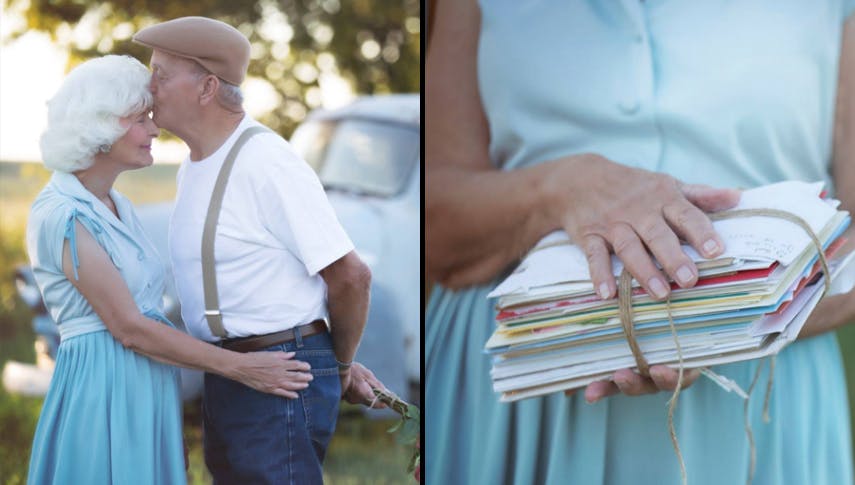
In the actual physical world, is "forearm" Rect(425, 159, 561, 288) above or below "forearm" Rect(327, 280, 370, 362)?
above

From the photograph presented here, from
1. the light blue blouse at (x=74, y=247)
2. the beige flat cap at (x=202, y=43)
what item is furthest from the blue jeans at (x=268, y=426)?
the beige flat cap at (x=202, y=43)

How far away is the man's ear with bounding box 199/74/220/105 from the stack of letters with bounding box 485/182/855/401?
73 cm

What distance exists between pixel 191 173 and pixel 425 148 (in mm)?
616

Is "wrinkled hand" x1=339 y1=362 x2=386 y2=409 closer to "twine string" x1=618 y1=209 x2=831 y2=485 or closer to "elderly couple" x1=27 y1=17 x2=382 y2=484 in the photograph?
"elderly couple" x1=27 y1=17 x2=382 y2=484

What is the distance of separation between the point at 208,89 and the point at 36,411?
31.4 inches

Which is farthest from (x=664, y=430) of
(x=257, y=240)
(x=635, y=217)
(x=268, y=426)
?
(x=257, y=240)

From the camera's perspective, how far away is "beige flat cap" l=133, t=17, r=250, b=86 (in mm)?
2547

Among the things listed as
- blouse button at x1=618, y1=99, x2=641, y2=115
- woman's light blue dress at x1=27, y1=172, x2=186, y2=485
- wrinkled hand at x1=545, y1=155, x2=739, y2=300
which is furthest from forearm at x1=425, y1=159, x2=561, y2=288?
woman's light blue dress at x1=27, y1=172, x2=186, y2=485

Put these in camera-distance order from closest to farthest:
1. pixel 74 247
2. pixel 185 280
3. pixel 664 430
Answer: pixel 74 247, pixel 185 280, pixel 664 430

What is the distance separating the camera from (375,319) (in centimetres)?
305

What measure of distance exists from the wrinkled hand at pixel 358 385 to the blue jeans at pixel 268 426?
0.06 meters

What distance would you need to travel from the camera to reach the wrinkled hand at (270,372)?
8.27ft

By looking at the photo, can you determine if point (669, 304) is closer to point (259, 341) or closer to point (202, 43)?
point (259, 341)

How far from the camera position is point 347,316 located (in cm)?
260
